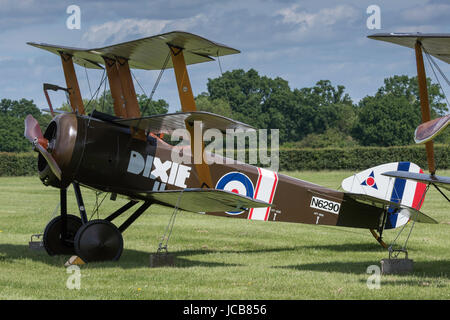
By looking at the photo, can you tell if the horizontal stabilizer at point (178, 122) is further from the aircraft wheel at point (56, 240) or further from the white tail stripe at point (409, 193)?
the white tail stripe at point (409, 193)

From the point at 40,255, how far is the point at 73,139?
102 inches

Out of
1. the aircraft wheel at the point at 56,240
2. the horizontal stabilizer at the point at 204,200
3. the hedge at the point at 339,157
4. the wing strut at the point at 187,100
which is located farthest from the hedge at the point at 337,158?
the wing strut at the point at 187,100

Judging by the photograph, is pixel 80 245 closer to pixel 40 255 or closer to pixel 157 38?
pixel 40 255

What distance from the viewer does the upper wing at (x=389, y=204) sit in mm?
10470

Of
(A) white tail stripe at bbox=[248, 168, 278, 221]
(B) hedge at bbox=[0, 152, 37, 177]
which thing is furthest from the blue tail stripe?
(B) hedge at bbox=[0, 152, 37, 177]

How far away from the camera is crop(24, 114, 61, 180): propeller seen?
9.52 m

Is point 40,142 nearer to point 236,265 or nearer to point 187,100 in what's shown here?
point 187,100

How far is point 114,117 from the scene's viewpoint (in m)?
10.1

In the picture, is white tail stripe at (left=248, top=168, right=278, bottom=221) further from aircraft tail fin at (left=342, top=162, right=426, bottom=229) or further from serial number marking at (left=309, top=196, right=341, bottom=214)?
aircraft tail fin at (left=342, top=162, right=426, bottom=229)

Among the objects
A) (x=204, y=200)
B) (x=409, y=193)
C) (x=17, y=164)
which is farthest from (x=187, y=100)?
(x=17, y=164)

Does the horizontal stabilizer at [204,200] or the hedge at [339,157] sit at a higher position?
the horizontal stabilizer at [204,200]

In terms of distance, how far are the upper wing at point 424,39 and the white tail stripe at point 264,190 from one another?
370cm

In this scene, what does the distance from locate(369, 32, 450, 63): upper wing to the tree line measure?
62139 mm

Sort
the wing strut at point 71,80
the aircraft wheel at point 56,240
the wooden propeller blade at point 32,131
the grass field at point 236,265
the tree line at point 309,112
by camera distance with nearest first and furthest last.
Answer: the grass field at point 236,265 → the wooden propeller blade at point 32,131 → the aircraft wheel at point 56,240 → the wing strut at point 71,80 → the tree line at point 309,112
